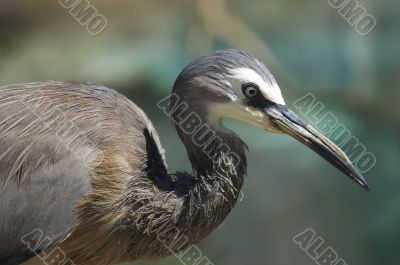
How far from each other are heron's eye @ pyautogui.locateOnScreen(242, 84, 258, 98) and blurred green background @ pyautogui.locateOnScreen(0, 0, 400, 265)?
2.27 m

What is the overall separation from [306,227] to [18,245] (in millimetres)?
2683

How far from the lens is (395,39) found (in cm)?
594

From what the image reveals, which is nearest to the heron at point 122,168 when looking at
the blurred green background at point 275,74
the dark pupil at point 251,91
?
the dark pupil at point 251,91

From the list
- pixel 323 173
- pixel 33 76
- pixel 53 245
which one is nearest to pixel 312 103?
pixel 323 173

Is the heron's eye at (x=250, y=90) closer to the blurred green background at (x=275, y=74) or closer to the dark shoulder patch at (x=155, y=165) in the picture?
the dark shoulder patch at (x=155, y=165)

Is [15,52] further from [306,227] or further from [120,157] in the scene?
[120,157]

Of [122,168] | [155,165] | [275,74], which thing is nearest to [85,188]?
[122,168]

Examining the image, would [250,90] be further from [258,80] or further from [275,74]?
[275,74]

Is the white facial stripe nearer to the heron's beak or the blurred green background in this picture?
the heron's beak

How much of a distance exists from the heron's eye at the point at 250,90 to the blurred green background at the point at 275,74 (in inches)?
89.3

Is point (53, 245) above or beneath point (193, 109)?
beneath

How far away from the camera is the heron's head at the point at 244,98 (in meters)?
3.30

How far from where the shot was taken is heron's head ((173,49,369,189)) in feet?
10.8

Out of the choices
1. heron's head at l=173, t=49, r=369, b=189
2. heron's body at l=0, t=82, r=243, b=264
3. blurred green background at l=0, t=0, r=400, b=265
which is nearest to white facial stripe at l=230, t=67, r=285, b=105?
heron's head at l=173, t=49, r=369, b=189
